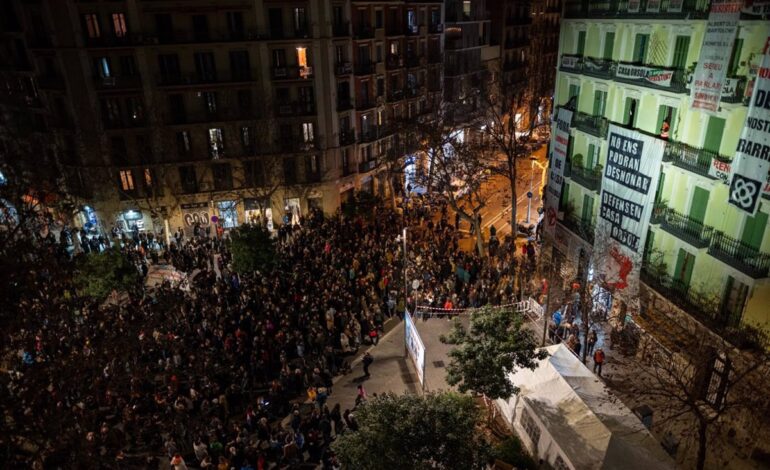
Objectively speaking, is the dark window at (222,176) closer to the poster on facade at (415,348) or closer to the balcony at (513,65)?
the poster on facade at (415,348)

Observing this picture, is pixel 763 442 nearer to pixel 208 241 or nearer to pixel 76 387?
pixel 76 387

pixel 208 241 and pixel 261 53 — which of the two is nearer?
pixel 208 241

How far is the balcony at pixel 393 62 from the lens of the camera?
43312mm

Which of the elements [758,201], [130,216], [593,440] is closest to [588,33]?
[758,201]

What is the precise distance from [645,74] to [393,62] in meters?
25.7

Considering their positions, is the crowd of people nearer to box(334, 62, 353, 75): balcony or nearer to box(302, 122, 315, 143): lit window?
box(302, 122, 315, 143): lit window

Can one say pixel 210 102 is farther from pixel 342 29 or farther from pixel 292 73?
pixel 342 29

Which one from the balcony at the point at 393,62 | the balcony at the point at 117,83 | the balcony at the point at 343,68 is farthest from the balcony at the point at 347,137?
the balcony at the point at 117,83

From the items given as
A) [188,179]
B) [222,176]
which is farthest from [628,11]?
[188,179]

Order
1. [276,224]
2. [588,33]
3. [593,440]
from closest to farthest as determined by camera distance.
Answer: [593,440]
[588,33]
[276,224]

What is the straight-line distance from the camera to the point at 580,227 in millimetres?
26484

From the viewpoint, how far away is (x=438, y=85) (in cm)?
5159

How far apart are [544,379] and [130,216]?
31.1 meters

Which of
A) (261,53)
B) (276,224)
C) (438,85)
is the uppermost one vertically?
(261,53)
